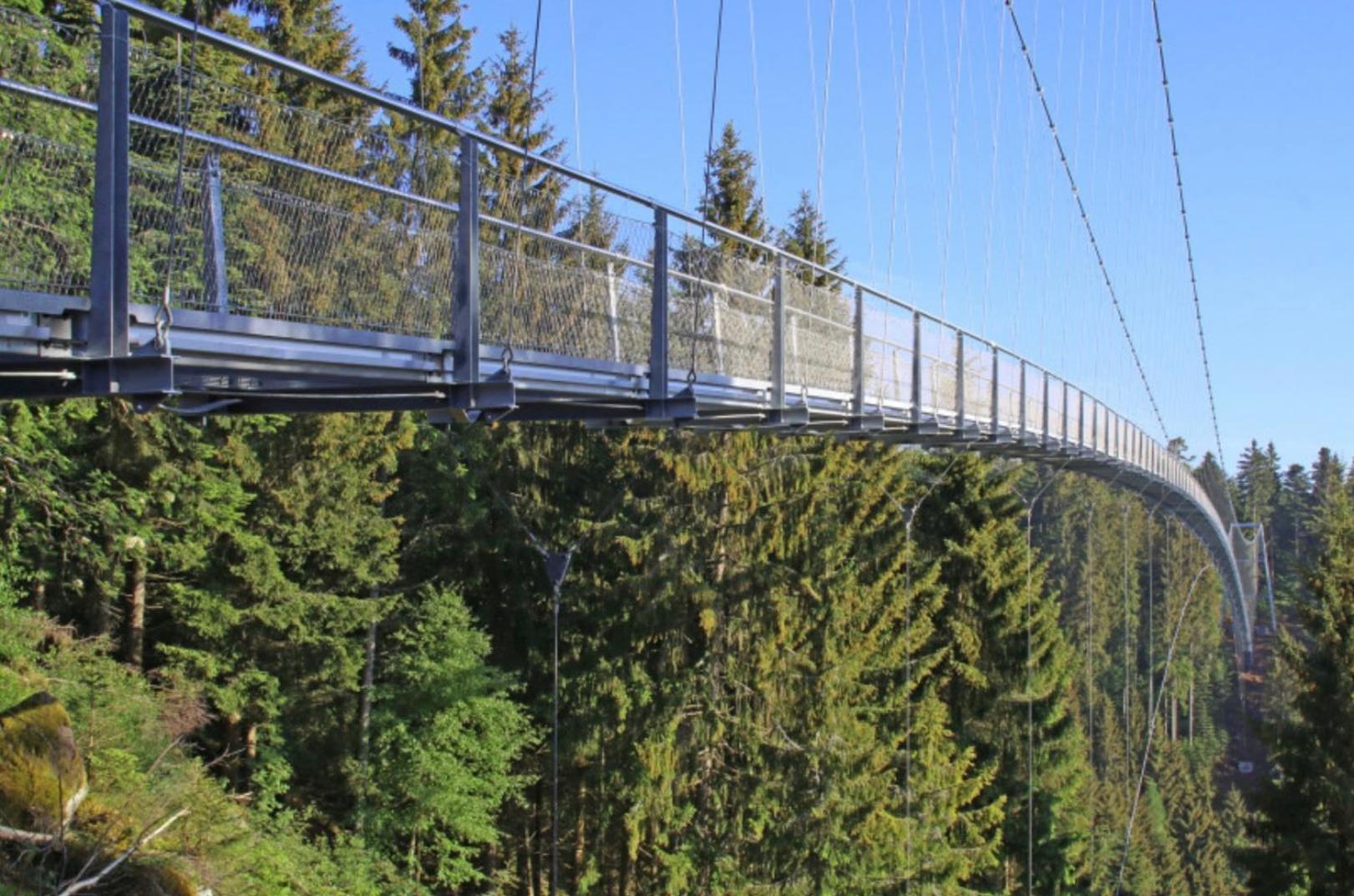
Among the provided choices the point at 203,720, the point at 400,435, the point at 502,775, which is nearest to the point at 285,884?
the point at 203,720

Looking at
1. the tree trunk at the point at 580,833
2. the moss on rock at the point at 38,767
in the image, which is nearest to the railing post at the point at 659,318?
the moss on rock at the point at 38,767

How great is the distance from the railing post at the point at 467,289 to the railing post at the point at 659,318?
5.59ft

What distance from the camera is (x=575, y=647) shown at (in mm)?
22328

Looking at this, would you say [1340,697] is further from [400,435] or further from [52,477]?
[52,477]

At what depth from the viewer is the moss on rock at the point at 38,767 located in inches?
Result: 329

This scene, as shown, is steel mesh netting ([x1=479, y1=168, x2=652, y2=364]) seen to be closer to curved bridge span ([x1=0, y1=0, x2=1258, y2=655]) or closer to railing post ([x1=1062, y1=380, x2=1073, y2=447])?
curved bridge span ([x1=0, y1=0, x2=1258, y2=655])

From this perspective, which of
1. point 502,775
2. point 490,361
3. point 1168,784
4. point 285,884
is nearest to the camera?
point 490,361

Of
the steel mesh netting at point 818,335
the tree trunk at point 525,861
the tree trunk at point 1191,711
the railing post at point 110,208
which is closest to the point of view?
the railing post at point 110,208

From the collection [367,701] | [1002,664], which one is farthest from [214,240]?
[1002,664]

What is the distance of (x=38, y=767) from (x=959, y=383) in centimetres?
898

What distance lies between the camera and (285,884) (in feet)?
43.3

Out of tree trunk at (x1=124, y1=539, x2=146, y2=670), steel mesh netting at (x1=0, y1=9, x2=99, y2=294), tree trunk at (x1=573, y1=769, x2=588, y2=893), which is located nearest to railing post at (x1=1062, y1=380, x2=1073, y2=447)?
tree trunk at (x1=573, y1=769, x2=588, y2=893)

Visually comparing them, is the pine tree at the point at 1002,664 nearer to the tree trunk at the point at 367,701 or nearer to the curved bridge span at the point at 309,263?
the tree trunk at the point at 367,701

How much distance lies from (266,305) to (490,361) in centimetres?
123
